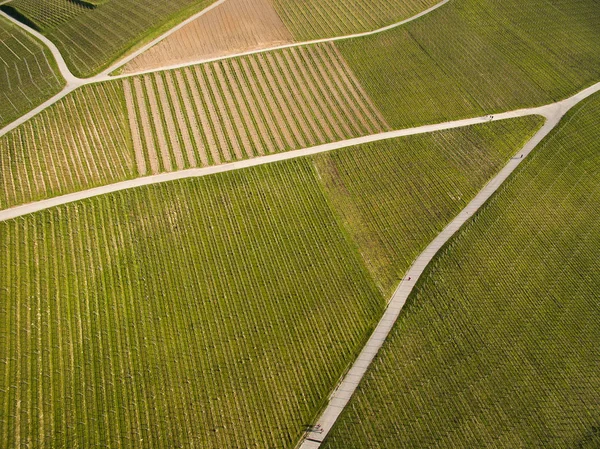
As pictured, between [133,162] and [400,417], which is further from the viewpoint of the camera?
[133,162]

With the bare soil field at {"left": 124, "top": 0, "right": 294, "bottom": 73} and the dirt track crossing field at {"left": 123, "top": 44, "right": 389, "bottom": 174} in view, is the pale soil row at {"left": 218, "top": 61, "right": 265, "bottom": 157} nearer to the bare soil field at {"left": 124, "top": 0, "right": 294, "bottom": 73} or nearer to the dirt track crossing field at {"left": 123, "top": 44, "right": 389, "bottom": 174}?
the dirt track crossing field at {"left": 123, "top": 44, "right": 389, "bottom": 174}

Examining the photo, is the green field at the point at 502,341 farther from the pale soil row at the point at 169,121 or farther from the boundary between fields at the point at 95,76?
the boundary between fields at the point at 95,76

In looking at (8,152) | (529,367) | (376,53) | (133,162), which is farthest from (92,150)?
(529,367)

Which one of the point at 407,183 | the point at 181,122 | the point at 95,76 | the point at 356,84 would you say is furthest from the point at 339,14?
the point at 95,76

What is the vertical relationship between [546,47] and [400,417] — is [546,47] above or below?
above

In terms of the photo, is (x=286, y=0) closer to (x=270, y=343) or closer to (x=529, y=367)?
(x=270, y=343)

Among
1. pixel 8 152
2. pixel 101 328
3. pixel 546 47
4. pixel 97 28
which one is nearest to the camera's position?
pixel 101 328

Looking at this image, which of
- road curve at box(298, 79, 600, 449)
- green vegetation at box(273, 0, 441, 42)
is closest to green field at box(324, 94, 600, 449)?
road curve at box(298, 79, 600, 449)
